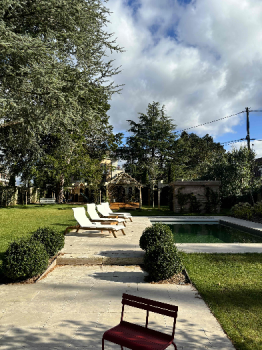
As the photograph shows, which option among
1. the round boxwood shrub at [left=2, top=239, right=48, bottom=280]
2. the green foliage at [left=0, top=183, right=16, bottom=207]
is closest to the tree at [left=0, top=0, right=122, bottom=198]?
the round boxwood shrub at [left=2, top=239, right=48, bottom=280]

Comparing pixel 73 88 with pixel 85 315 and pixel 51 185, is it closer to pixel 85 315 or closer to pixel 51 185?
pixel 85 315

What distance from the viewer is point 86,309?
14.2 feet

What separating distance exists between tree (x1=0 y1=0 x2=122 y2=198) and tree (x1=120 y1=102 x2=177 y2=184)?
25097 millimetres

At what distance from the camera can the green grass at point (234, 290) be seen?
3680mm

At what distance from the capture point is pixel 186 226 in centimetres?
1645

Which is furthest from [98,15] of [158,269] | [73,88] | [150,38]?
[158,269]

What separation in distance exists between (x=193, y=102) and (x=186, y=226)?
1907 centimetres

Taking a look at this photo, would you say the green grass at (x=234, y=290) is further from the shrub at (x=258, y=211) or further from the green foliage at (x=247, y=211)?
the green foliage at (x=247, y=211)

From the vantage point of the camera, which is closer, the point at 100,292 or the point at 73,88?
the point at 100,292

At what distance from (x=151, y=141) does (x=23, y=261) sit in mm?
32661

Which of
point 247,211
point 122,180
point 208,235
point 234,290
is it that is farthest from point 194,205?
point 234,290

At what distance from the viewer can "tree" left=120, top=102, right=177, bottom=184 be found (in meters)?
37.7

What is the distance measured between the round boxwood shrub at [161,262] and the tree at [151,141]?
101 ft

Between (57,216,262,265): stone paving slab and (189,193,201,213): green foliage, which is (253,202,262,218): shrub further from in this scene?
(57,216,262,265): stone paving slab
